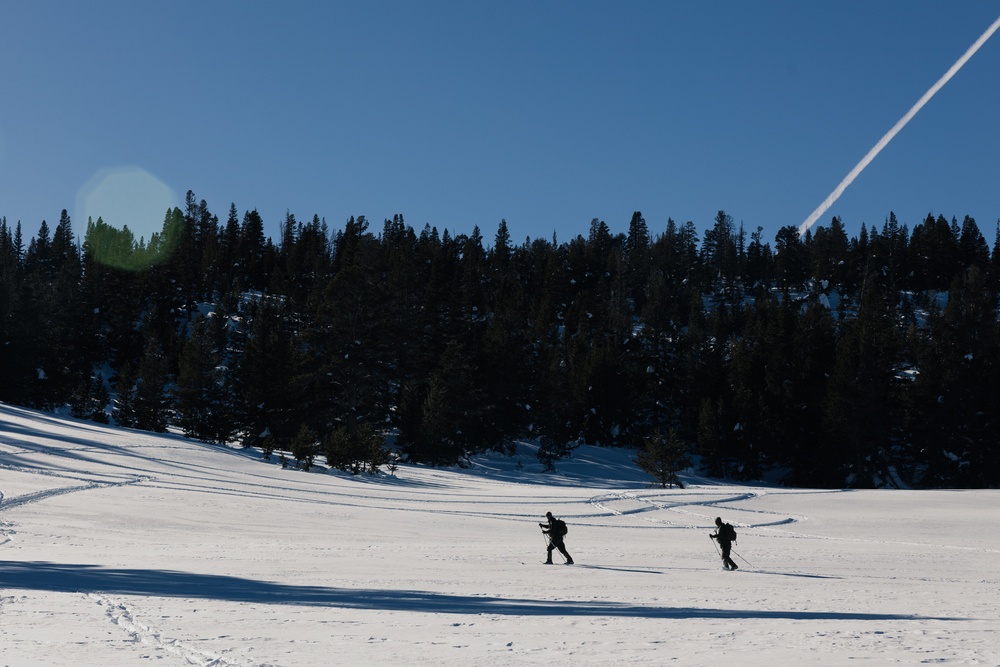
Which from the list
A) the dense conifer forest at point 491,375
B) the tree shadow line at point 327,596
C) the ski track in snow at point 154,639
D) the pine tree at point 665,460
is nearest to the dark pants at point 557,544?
the tree shadow line at point 327,596

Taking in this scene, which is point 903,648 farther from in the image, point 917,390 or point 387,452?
point 917,390

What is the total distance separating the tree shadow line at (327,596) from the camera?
11258 millimetres

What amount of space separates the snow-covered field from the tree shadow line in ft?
0.21

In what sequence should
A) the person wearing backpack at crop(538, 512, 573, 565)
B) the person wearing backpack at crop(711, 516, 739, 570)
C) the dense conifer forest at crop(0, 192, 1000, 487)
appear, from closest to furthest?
1. the person wearing backpack at crop(711, 516, 739, 570)
2. the person wearing backpack at crop(538, 512, 573, 565)
3. the dense conifer forest at crop(0, 192, 1000, 487)

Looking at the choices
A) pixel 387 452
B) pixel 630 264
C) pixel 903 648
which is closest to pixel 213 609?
pixel 903 648

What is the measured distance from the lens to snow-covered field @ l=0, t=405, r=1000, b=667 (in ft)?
29.2

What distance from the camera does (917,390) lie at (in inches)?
2507

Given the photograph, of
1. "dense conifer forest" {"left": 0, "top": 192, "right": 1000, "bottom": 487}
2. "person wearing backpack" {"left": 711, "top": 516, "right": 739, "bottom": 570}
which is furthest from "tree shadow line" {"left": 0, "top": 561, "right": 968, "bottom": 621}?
"dense conifer forest" {"left": 0, "top": 192, "right": 1000, "bottom": 487}

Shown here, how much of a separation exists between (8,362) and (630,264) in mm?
97758

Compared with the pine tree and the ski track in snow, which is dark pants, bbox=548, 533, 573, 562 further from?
the pine tree

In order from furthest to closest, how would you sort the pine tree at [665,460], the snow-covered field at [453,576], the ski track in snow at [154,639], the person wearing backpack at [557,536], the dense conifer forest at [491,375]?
the dense conifer forest at [491,375] → the pine tree at [665,460] → the person wearing backpack at [557,536] → the snow-covered field at [453,576] → the ski track in snow at [154,639]

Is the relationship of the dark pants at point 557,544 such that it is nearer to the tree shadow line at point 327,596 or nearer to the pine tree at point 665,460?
the tree shadow line at point 327,596

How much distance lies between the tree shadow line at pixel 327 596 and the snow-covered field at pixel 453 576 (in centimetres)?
6

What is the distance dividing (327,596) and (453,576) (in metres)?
3.09
